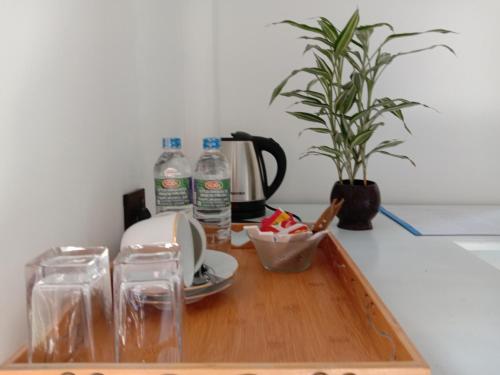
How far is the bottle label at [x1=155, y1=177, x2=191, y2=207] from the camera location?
2.84 feet

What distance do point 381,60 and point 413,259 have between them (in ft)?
1.48

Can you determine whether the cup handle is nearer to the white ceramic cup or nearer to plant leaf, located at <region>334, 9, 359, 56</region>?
the white ceramic cup

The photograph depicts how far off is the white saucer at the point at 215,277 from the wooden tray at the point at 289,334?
2cm

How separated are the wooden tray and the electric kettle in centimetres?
44

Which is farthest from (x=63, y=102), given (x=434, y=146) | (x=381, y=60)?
(x=434, y=146)

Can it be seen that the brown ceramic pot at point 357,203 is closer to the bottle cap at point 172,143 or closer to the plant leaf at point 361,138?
the plant leaf at point 361,138

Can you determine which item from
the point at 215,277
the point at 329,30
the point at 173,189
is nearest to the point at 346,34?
the point at 329,30

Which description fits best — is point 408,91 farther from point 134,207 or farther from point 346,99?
point 134,207

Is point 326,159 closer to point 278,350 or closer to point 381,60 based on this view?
point 381,60

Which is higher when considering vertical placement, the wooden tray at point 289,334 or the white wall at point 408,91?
the white wall at point 408,91

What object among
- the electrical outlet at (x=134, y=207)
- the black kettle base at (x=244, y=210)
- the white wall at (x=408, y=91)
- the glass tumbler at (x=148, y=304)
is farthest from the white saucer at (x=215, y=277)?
the white wall at (x=408, y=91)

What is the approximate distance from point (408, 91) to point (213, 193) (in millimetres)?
891

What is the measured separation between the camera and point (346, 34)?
37.7 inches

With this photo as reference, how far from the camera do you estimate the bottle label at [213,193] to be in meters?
0.89
